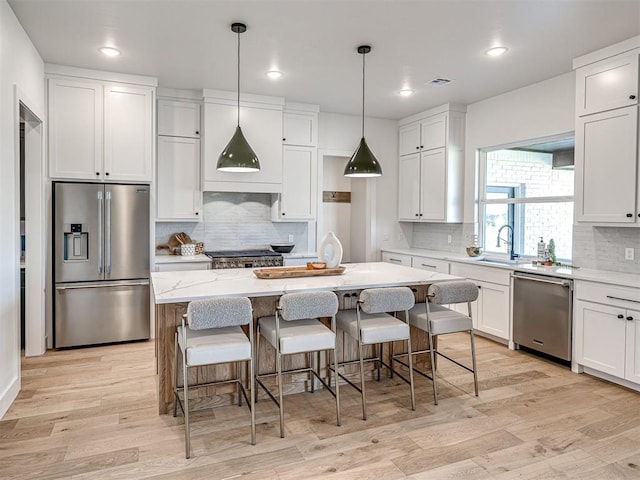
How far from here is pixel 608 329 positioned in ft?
11.5

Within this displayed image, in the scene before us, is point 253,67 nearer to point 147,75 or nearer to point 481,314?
point 147,75

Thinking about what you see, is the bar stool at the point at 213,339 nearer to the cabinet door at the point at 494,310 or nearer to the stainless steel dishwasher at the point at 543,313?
the stainless steel dishwasher at the point at 543,313

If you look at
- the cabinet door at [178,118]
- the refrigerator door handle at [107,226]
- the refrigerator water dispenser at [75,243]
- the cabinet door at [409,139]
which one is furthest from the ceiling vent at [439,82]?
the refrigerator water dispenser at [75,243]

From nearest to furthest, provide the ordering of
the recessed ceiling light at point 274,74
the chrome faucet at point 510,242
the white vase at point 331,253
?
the white vase at point 331,253 → the recessed ceiling light at point 274,74 → the chrome faucet at point 510,242

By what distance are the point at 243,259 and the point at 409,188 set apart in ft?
8.59

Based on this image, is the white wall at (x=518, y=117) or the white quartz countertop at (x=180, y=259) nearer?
the white wall at (x=518, y=117)

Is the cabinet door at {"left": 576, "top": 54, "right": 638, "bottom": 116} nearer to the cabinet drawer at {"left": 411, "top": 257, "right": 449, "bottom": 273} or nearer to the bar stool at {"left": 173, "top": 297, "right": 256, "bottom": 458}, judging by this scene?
the cabinet drawer at {"left": 411, "top": 257, "right": 449, "bottom": 273}

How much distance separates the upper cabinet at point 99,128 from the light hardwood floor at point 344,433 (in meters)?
1.97

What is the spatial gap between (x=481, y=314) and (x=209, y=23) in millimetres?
3858

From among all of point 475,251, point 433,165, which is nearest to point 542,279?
point 475,251

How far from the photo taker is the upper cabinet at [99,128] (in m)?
4.26

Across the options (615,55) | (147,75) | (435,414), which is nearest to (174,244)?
(147,75)

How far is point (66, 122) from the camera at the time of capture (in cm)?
429

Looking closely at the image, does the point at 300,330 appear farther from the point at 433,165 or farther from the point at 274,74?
the point at 433,165
